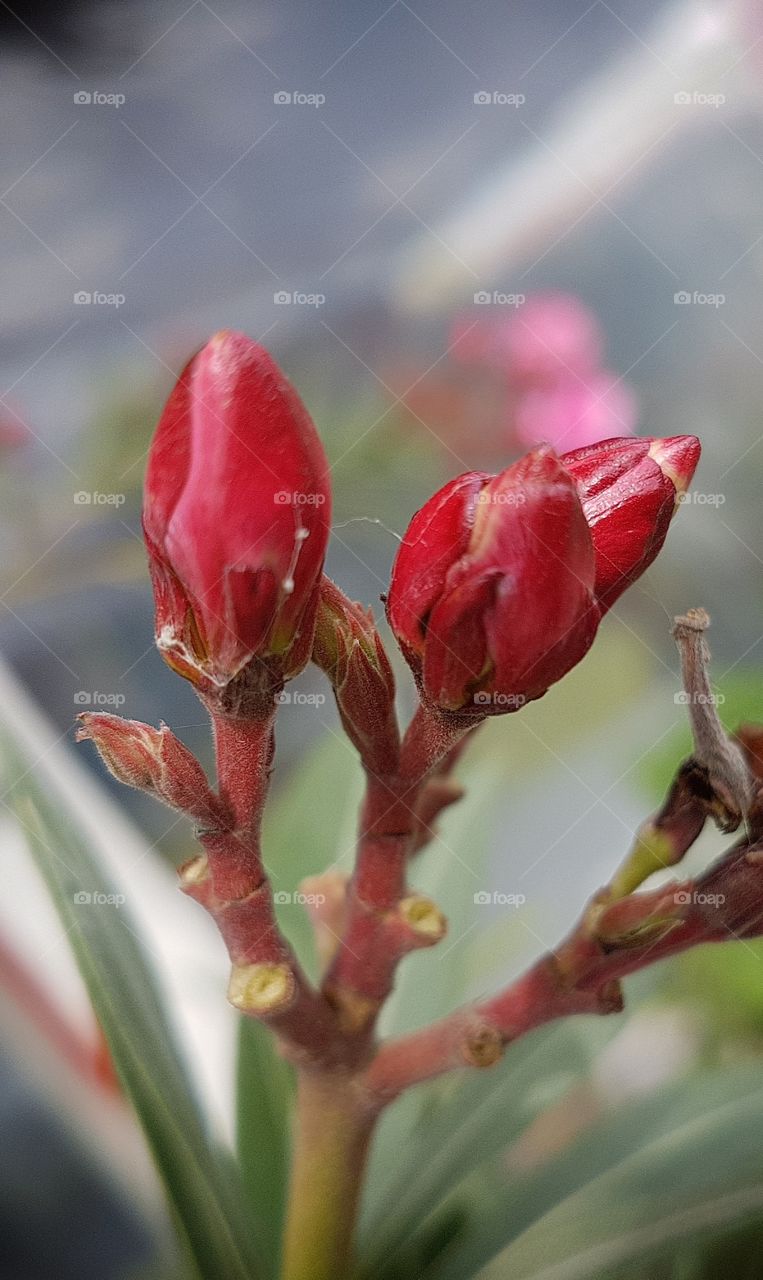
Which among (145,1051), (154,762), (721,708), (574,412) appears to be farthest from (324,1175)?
(574,412)

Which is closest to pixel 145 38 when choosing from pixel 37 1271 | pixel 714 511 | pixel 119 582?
pixel 119 582

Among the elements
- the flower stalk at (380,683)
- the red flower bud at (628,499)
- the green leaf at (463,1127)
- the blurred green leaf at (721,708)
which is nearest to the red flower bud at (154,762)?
the flower stalk at (380,683)

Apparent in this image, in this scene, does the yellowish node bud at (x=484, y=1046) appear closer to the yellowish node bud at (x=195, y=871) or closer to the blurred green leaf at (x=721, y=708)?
the yellowish node bud at (x=195, y=871)

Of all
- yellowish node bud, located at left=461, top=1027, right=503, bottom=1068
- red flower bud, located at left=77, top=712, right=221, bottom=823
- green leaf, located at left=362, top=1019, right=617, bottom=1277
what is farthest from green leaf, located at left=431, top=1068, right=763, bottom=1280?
red flower bud, located at left=77, top=712, right=221, bottom=823

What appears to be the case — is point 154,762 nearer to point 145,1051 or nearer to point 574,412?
point 145,1051

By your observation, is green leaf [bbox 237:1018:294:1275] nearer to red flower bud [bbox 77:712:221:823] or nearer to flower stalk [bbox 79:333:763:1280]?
flower stalk [bbox 79:333:763:1280]

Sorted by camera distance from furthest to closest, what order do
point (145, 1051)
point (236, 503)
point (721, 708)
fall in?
point (721, 708)
point (145, 1051)
point (236, 503)
